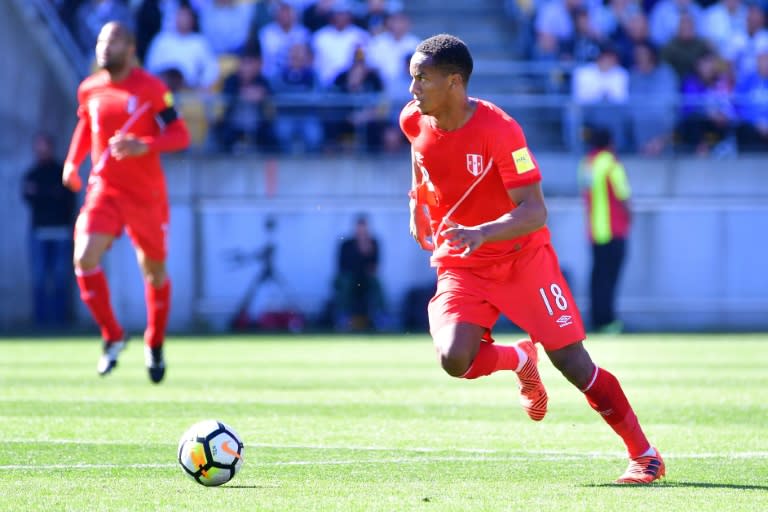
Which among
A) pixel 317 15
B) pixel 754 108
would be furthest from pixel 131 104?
pixel 754 108

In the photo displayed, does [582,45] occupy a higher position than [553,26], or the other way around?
[553,26]

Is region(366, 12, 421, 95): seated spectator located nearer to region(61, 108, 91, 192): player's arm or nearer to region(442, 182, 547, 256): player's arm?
region(61, 108, 91, 192): player's arm

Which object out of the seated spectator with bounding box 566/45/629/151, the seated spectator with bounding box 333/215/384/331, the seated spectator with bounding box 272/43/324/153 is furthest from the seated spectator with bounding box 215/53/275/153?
the seated spectator with bounding box 566/45/629/151

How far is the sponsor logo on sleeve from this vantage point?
673cm

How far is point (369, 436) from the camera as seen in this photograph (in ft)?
27.4

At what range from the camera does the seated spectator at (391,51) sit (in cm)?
2084

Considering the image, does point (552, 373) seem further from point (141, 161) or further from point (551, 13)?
point (551, 13)

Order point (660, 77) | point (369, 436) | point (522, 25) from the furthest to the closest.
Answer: point (522, 25) → point (660, 77) → point (369, 436)

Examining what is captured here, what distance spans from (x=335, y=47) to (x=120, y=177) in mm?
9812

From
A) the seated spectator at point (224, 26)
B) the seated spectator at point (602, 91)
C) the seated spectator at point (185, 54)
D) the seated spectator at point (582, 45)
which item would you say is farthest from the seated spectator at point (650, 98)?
the seated spectator at point (185, 54)

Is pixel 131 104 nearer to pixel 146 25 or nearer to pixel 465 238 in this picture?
pixel 465 238

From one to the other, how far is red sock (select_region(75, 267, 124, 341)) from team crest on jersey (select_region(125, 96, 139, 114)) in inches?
49.0

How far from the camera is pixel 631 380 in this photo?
12188 mm

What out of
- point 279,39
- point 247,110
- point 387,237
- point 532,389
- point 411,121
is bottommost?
point 387,237
